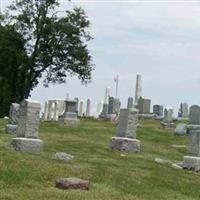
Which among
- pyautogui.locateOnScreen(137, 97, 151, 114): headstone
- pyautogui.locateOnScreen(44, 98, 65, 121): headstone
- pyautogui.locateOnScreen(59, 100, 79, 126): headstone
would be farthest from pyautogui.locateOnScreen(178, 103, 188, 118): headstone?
pyautogui.locateOnScreen(59, 100, 79, 126): headstone

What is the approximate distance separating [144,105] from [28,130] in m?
30.6

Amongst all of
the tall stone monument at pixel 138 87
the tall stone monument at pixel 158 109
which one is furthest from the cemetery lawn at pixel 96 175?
the tall stone monument at pixel 158 109

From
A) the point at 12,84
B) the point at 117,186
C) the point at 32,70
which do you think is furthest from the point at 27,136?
the point at 12,84

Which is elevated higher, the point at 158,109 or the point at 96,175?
the point at 158,109

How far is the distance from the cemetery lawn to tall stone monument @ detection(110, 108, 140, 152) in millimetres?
390

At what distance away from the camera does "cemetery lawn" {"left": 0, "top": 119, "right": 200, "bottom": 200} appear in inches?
506

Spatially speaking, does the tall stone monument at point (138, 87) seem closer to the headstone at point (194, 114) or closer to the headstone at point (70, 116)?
the headstone at point (70, 116)

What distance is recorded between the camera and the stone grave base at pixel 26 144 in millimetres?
19281

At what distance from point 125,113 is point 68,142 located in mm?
2548

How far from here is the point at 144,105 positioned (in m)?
49.9

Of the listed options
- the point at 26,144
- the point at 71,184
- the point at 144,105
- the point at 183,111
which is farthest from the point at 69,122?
the point at 71,184

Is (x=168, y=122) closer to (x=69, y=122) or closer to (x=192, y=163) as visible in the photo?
(x=69, y=122)

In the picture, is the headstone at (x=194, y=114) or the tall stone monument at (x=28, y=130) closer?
the tall stone monument at (x=28, y=130)

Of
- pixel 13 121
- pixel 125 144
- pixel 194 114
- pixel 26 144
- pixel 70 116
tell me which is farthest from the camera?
pixel 70 116
